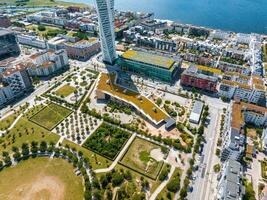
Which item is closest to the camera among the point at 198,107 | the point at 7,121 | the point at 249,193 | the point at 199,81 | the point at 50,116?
the point at 249,193

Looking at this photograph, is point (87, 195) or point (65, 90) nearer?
point (87, 195)

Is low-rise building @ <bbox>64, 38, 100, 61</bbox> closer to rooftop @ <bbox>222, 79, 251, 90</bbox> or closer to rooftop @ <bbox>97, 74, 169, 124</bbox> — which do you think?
rooftop @ <bbox>97, 74, 169, 124</bbox>

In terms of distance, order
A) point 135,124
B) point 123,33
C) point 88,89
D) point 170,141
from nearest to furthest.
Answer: point 170,141 < point 135,124 < point 88,89 < point 123,33

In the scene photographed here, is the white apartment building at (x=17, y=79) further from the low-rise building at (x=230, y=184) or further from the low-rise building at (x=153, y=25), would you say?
the low-rise building at (x=153, y=25)

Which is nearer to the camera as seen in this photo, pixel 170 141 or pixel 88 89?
pixel 170 141

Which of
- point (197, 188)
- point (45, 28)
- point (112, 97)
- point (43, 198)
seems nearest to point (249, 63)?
point (112, 97)

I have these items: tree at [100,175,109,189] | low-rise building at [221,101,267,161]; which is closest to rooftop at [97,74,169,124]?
low-rise building at [221,101,267,161]

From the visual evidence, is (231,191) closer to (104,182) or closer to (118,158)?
(104,182)

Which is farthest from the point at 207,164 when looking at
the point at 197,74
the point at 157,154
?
the point at 197,74

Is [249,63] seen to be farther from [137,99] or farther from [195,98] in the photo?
[137,99]
